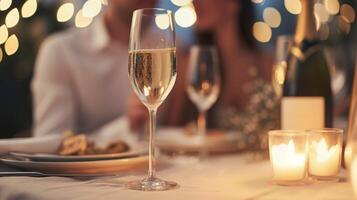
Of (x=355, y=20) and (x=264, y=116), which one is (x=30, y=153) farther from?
(x=355, y=20)

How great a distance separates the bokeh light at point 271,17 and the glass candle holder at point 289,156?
8.09ft

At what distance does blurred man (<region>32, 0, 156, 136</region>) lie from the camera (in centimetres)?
217

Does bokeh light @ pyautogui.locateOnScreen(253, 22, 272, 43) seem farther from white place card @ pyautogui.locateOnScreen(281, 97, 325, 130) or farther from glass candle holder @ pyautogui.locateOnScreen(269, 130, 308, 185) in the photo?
glass candle holder @ pyautogui.locateOnScreen(269, 130, 308, 185)

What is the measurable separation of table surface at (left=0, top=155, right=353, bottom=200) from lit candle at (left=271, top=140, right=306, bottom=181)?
0.07 ft

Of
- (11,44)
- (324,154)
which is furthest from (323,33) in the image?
(11,44)

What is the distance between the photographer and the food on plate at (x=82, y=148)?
99 centimetres

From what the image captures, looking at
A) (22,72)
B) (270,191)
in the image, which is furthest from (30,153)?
(22,72)

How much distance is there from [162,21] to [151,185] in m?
0.25

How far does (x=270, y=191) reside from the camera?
776 millimetres

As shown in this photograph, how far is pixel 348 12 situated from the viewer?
3.98 metres

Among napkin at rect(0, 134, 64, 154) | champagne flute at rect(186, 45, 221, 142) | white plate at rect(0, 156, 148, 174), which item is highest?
champagne flute at rect(186, 45, 221, 142)

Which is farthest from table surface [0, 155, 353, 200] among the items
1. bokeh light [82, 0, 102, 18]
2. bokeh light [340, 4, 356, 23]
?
bokeh light [340, 4, 356, 23]

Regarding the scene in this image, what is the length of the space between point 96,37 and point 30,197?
66.5 inches

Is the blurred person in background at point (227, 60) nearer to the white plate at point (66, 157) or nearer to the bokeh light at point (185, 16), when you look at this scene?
the bokeh light at point (185, 16)
